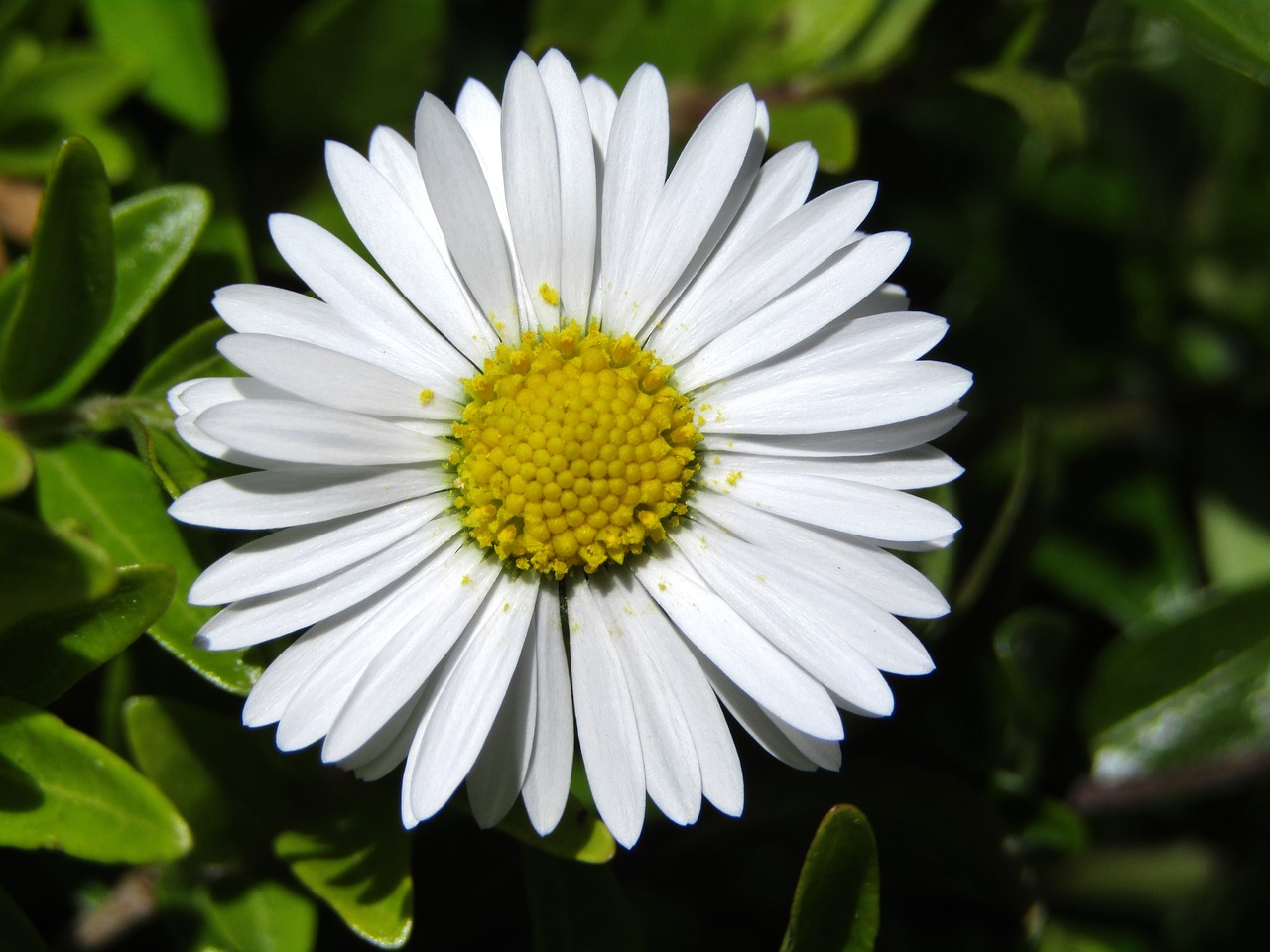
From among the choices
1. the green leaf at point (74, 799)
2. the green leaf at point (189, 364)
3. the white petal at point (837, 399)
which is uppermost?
the white petal at point (837, 399)

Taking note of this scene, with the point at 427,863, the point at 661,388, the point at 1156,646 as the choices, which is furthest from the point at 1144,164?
the point at 427,863

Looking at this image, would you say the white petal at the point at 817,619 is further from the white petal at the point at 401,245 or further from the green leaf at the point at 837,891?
the white petal at the point at 401,245

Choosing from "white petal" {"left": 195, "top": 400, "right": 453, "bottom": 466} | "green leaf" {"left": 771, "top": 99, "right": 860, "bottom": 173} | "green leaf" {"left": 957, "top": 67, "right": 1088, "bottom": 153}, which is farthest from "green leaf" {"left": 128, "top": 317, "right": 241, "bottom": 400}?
"green leaf" {"left": 957, "top": 67, "right": 1088, "bottom": 153}

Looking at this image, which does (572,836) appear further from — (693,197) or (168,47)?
(168,47)

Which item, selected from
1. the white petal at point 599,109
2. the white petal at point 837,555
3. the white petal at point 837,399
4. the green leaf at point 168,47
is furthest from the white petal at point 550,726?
the green leaf at point 168,47

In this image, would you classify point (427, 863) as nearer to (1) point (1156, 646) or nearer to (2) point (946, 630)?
(2) point (946, 630)

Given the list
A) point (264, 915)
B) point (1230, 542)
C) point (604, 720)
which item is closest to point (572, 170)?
point (604, 720)
